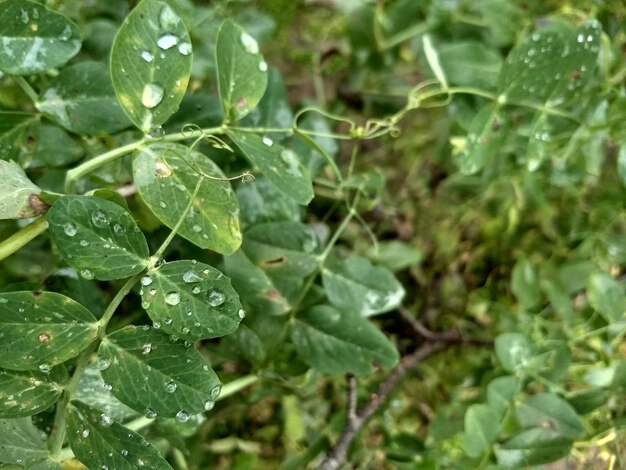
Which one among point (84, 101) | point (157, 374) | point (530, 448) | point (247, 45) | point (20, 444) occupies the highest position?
point (247, 45)

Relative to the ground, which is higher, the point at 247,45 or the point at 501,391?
the point at 247,45

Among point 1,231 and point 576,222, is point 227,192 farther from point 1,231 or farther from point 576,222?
point 576,222

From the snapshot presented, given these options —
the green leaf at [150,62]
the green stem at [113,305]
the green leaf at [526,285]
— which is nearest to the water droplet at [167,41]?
the green leaf at [150,62]

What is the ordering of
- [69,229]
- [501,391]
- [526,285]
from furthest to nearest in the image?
1. [526,285]
2. [501,391]
3. [69,229]

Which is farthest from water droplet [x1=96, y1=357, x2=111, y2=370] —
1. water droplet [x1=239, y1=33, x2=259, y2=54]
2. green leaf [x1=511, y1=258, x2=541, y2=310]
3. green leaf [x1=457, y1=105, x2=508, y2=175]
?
green leaf [x1=511, y1=258, x2=541, y2=310]

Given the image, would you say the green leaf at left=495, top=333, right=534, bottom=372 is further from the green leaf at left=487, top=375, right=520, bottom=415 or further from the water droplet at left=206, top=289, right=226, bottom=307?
the water droplet at left=206, top=289, right=226, bottom=307

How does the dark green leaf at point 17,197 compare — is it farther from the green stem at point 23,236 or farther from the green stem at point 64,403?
the green stem at point 64,403

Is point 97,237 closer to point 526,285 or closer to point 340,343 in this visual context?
point 340,343

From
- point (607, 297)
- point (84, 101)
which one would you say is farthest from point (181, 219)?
point (607, 297)
